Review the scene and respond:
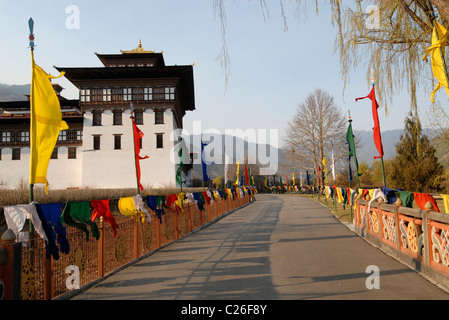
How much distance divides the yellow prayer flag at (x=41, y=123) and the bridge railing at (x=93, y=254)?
1.24 meters

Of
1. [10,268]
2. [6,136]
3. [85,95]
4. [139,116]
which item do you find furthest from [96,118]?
[10,268]

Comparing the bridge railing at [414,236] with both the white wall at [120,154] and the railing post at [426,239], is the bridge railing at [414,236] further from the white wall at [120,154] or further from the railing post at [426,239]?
the white wall at [120,154]

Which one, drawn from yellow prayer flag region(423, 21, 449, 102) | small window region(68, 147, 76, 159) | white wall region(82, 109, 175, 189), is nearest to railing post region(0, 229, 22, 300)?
yellow prayer flag region(423, 21, 449, 102)

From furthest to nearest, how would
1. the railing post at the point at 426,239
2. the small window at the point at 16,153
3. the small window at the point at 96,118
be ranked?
1. the small window at the point at 16,153
2. the small window at the point at 96,118
3. the railing post at the point at 426,239

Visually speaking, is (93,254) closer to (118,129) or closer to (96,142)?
(118,129)

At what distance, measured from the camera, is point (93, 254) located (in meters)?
7.52

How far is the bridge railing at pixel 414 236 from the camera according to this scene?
5616mm

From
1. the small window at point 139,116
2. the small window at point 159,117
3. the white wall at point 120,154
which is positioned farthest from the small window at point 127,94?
the small window at point 159,117

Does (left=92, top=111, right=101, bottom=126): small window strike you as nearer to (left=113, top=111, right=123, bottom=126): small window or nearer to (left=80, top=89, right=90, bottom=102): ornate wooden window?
(left=80, top=89, right=90, bottom=102): ornate wooden window

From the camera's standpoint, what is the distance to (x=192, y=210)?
1529 centimetres

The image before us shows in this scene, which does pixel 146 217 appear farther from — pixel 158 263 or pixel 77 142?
pixel 77 142

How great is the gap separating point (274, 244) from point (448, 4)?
806 cm

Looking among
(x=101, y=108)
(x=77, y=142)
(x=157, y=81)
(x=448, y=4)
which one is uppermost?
(x=157, y=81)
